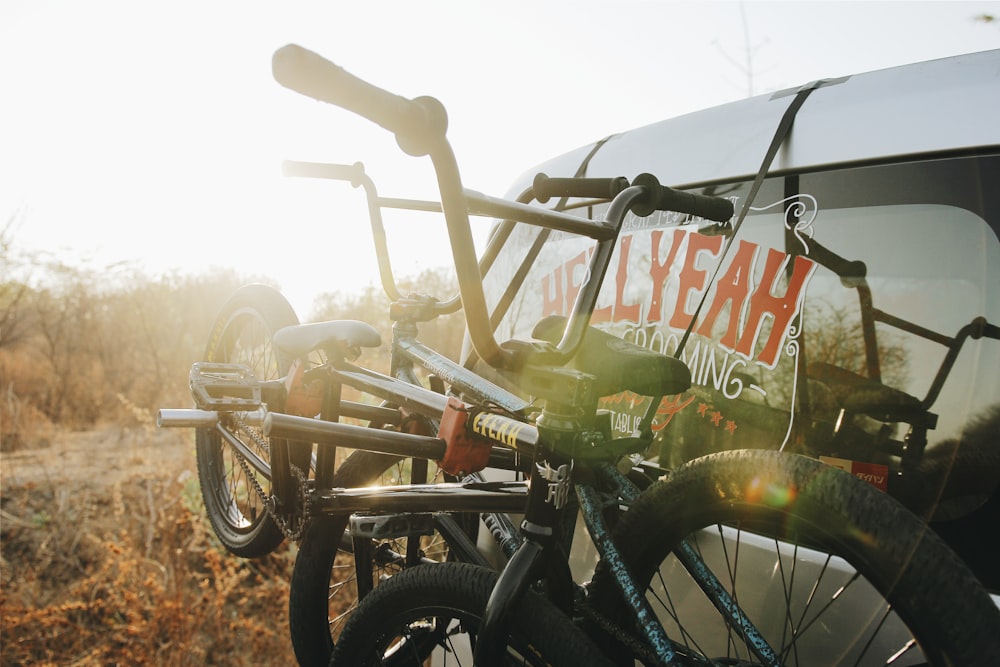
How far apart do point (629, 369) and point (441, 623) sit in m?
0.87

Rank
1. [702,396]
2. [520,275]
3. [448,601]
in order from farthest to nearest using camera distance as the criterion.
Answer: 1. [520,275]
2. [702,396]
3. [448,601]

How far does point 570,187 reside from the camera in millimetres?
1571

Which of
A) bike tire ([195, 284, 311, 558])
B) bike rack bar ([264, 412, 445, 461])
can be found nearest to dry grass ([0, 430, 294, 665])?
bike tire ([195, 284, 311, 558])

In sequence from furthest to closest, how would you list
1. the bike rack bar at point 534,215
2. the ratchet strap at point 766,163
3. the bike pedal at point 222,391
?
the bike pedal at point 222,391
the ratchet strap at point 766,163
the bike rack bar at point 534,215

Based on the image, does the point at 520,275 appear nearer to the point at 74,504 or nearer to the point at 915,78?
the point at 915,78

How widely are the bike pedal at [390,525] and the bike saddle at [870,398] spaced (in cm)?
110

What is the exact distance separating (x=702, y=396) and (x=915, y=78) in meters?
0.94

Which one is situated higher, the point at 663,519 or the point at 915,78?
the point at 915,78

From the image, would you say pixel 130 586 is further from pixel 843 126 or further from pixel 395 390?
pixel 843 126

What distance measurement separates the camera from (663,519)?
1.34m

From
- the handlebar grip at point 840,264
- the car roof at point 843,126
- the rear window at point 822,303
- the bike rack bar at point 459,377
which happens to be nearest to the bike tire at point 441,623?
the bike rack bar at point 459,377

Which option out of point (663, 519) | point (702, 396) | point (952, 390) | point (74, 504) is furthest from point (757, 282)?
point (74, 504)

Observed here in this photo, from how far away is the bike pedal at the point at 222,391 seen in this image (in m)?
2.11

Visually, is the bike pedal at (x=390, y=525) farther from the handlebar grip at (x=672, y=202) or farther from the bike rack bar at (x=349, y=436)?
the handlebar grip at (x=672, y=202)
